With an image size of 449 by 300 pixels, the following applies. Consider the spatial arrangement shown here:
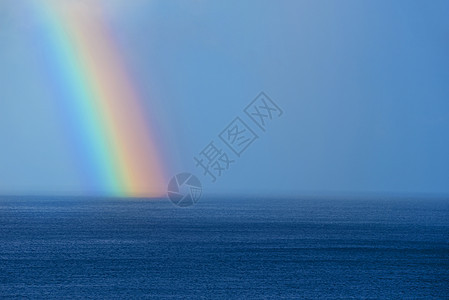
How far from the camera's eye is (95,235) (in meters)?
108

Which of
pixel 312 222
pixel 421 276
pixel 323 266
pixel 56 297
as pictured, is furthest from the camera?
pixel 312 222

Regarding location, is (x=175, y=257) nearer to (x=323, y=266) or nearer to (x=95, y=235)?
(x=323, y=266)

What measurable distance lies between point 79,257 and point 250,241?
28294 millimetres

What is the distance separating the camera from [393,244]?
100562 mm

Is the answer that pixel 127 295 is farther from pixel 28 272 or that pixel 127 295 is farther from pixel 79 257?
pixel 79 257

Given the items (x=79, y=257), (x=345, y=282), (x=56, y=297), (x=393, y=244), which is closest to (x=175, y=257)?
(x=79, y=257)

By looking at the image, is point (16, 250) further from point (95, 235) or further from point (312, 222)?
point (312, 222)

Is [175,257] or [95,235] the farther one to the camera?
[95,235]

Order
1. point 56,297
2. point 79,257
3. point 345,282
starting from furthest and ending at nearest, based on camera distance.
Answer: point 79,257
point 345,282
point 56,297

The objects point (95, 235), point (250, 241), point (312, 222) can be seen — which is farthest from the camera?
point (312, 222)

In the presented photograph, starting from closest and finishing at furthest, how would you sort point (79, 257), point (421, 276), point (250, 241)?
1. point (421, 276)
2. point (79, 257)
3. point (250, 241)

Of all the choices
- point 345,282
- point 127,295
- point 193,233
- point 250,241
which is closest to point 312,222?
point 193,233

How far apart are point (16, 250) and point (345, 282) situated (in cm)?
3917

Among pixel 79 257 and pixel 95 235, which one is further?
pixel 95 235
